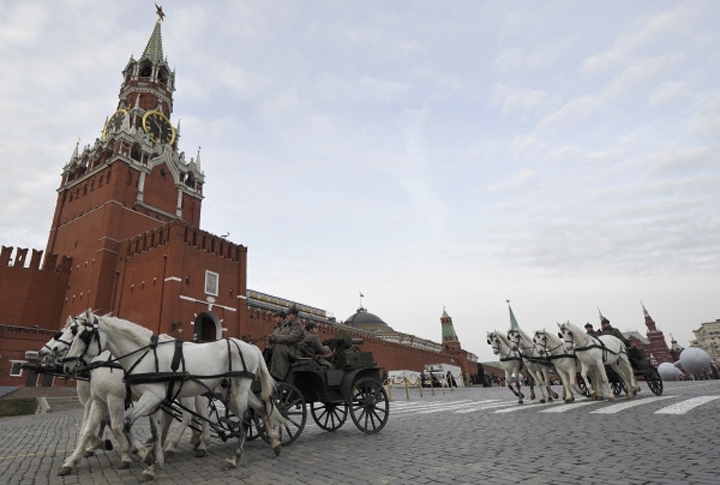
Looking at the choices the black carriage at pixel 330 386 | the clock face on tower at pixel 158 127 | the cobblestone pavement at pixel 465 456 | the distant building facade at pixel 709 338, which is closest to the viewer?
the cobblestone pavement at pixel 465 456

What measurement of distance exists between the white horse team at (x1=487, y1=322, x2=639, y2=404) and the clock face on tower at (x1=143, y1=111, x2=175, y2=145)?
36.2 metres

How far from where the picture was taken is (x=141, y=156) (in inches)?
1304

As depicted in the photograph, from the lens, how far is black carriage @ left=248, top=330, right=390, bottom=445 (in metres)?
6.82

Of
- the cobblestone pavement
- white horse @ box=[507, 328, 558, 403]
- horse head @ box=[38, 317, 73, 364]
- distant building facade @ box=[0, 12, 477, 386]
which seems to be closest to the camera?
the cobblestone pavement

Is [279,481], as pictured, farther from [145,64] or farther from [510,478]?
[145,64]

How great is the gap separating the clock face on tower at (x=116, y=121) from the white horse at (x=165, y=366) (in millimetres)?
37795

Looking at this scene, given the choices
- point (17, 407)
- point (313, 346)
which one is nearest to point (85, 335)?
point (313, 346)

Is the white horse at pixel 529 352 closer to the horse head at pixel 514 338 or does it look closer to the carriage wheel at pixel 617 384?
the horse head at pixel 514 338

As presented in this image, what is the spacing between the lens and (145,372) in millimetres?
5293

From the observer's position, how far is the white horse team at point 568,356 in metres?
10.2

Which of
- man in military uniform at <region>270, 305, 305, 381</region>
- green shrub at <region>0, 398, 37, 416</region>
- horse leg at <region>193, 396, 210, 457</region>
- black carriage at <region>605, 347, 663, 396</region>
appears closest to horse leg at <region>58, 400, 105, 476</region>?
horse leg at <region>193, 396, 210, 457</region>

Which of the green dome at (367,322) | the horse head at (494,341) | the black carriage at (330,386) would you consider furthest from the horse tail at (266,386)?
the green dome at (367,322)

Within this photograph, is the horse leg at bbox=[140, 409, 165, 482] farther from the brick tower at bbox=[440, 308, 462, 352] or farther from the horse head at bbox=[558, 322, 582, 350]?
the brick tower at bbox=[440, 308, 462, 352]

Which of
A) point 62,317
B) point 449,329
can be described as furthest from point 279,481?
point 449,329
